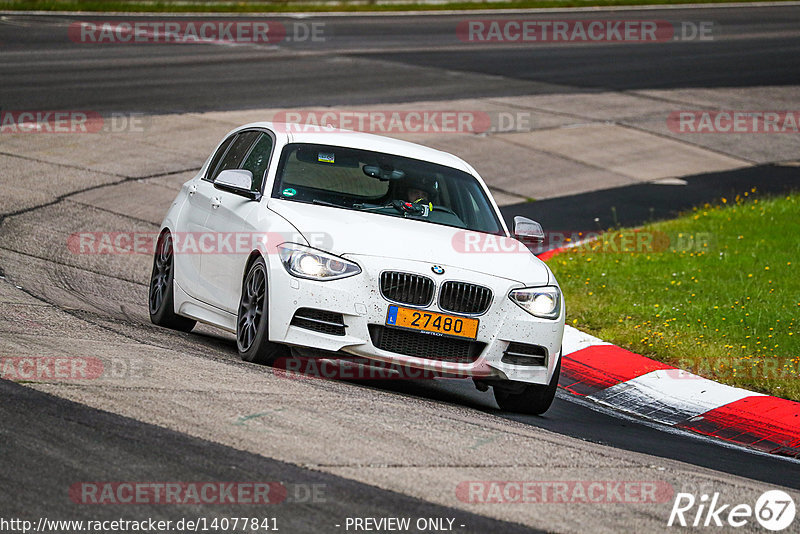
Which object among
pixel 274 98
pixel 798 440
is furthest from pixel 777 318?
pixel 274 98

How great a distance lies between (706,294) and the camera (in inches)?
464

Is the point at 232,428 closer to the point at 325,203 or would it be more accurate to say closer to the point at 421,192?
the point at 325,203

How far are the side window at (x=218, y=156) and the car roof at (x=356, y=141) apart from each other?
1.32 ft

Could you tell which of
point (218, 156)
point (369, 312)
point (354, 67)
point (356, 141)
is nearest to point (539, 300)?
point (369, 312)

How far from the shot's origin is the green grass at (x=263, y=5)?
32.5 metres

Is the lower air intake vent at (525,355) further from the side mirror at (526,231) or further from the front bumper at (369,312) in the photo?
the side mirror at (526,231)

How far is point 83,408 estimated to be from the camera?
19.6ft

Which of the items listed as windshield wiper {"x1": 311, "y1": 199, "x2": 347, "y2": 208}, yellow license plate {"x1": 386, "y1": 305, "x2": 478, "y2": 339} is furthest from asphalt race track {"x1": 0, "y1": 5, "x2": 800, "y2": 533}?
windshield wiper {"x1": 311, "y1": 199, "x2": 347, "y2": 208}

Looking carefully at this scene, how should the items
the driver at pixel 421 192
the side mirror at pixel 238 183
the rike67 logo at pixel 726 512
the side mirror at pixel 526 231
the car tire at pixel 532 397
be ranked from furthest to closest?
the driver at pixel 421 192
the side mirror at pixel 526 231
the side mirror at pixel 238 183
the car tire at pixel 532 397
the rike67 logo at pixel 726 512

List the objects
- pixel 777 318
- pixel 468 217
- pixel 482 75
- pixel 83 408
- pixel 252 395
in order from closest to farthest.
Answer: pixel 83 408 → pixel 252 395 → pixel 468 217 → pixel 777 318 → pixel 482 75

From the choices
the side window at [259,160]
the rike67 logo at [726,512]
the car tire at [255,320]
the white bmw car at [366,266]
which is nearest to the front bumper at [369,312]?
the white bmw car at [366,266]

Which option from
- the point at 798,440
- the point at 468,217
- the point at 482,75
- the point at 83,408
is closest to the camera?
the point at 83,408

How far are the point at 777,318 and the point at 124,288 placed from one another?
575 centimetres

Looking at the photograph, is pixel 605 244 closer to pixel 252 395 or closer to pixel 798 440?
pixel 798 440
